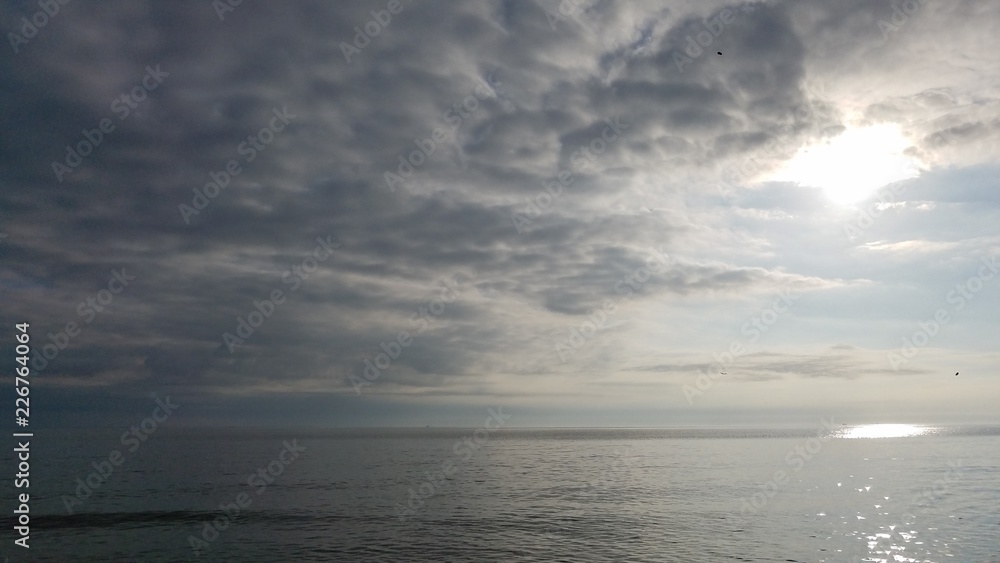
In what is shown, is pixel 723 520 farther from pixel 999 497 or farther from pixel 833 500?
pixel 999 497

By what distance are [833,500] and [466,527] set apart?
45.5 m

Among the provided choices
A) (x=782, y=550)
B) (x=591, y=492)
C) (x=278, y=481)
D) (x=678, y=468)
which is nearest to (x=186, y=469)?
(x=278, y=481)

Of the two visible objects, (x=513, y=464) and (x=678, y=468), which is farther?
(x=513, y=464)

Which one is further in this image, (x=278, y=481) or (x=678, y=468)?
(x=678, y=468)

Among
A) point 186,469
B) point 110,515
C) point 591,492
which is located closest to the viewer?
point 110,515

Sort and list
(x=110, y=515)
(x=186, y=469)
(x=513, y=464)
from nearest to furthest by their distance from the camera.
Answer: (x=110, y=515)
(x=186, y=469)
(x=513, y=464)

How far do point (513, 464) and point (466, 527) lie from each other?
81.4 metres

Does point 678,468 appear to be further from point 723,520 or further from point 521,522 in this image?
point 521,522

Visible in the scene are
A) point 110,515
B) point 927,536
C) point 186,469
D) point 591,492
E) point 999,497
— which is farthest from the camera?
point 186,469

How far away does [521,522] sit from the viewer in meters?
56.7

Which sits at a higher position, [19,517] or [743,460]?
[19,517]

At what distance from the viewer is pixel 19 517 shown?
57125 mm

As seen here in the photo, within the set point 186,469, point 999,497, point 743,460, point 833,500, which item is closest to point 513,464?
point 743,460

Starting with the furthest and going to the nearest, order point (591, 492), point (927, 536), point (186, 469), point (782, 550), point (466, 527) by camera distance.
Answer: point (186, 469) < point (591, 492) < point (466, 527) < point (927, 536) < point (782, 550)
